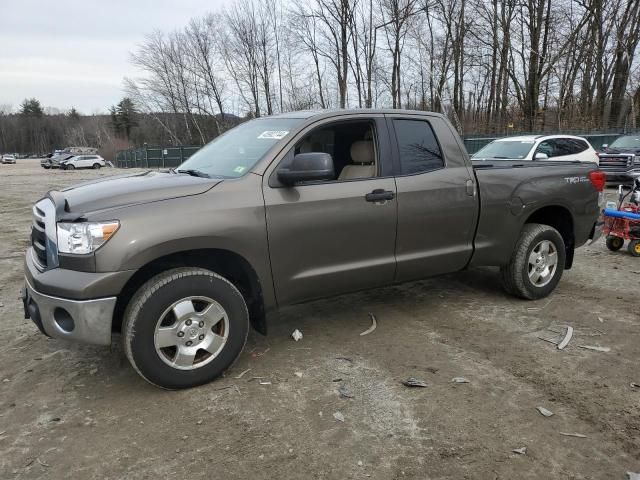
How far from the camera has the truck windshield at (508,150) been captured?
11562mm

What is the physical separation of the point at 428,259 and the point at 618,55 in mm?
34234

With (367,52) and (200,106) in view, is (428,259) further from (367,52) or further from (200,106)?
(200,106)

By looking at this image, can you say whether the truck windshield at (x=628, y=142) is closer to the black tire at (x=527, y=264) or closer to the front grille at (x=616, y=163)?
the front grille at (x=616, y=163)

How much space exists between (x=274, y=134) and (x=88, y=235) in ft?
5.14

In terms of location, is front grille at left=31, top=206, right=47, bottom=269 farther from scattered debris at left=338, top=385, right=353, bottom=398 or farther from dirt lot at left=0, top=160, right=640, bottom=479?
scattered debris at left=338, top=385, right=353, bottom=398

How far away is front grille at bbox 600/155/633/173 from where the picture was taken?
49.6 feet

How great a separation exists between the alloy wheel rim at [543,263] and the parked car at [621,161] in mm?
12179

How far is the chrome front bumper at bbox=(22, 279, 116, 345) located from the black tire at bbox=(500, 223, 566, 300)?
3.72 meters

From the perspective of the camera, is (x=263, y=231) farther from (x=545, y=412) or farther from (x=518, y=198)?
(x=518, y=198)

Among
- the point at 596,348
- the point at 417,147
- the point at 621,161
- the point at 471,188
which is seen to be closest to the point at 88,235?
the point at 417,147

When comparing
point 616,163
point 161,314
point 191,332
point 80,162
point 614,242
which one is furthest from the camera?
point 80,162

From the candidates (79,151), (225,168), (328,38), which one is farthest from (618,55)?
(79,151)

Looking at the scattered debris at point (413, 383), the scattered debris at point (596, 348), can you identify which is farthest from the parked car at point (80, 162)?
the scattered debris at point (596, 348)

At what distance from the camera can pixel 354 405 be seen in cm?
301
